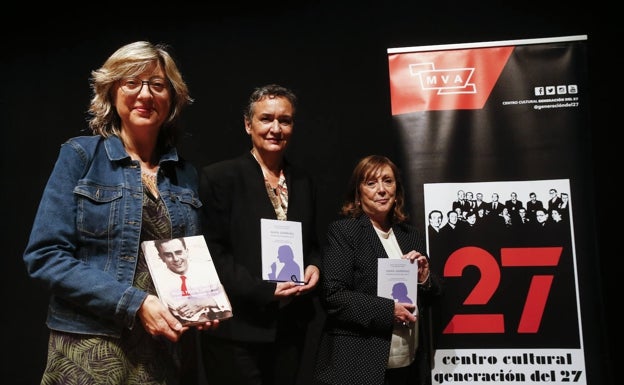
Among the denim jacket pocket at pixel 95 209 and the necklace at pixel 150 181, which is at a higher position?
the necklace at pixel 150 181

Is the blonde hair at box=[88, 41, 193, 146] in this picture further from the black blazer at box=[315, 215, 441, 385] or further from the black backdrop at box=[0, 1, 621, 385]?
the black backdrop at box=[0, 1, 621, 385]

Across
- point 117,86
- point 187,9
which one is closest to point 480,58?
point 187,9

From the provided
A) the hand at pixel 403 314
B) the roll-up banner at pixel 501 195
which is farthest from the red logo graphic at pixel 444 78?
the hand at pixel 403 314

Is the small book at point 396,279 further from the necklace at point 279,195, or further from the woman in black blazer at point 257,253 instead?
the necklace at point 279,195

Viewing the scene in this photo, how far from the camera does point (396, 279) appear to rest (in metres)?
2.24

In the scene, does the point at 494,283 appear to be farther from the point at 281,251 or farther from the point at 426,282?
the point at 281,251

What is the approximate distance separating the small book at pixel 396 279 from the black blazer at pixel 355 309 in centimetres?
5

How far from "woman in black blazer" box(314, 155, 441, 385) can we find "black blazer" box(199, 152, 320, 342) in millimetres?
175

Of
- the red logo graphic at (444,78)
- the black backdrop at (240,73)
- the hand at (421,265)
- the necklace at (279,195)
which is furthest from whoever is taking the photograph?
the black backdrop at (240,73)

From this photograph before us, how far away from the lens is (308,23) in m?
3.12

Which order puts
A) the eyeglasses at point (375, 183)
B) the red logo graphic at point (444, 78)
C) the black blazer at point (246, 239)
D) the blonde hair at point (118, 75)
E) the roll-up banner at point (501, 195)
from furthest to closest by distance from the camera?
1. the red logo graphic at point (444, 78)
2. the roll-up banner at point (501, 195)
3. the eyeglasses at point (375, 183)
4. the black blazer at point (246, 239)
5. the blonde hair at point (118, 75)

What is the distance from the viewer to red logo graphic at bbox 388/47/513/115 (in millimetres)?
2801

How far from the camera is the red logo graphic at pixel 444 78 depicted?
2801 mm

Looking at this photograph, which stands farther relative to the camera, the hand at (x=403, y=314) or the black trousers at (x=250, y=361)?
the hand at (x=403, y=314)
